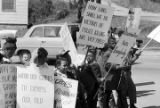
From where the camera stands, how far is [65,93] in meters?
6.03

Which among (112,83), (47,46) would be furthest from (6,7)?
(112,83)

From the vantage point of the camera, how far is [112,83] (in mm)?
8531

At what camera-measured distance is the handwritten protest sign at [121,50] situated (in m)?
7.80

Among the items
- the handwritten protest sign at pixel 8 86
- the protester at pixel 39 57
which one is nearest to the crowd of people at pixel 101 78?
the handwritten protest sign at pixel 8 86

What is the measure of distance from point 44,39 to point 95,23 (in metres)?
10.8

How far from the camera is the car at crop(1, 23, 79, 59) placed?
704 inches

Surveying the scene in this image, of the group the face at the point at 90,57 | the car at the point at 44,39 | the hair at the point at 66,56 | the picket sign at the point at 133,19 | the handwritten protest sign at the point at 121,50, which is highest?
the picket sign at the point at 133,19

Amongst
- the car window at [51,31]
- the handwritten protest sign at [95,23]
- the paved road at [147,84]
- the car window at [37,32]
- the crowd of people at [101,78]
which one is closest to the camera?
the handwritten protest sign at [95,23]

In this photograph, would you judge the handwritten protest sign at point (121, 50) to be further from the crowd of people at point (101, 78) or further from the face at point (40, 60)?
the face at point (40, 60)

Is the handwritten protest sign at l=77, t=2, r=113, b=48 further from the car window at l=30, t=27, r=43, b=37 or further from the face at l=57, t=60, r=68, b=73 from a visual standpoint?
the car window at l=30, t=27, r=43, b=37

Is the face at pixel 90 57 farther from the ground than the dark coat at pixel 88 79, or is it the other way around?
the face at pixel 90 57

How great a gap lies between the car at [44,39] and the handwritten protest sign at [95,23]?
1008cm

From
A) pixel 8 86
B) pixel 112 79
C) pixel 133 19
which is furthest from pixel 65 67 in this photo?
pixel 133 19

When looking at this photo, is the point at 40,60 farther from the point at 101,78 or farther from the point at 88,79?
the point at 101,78
